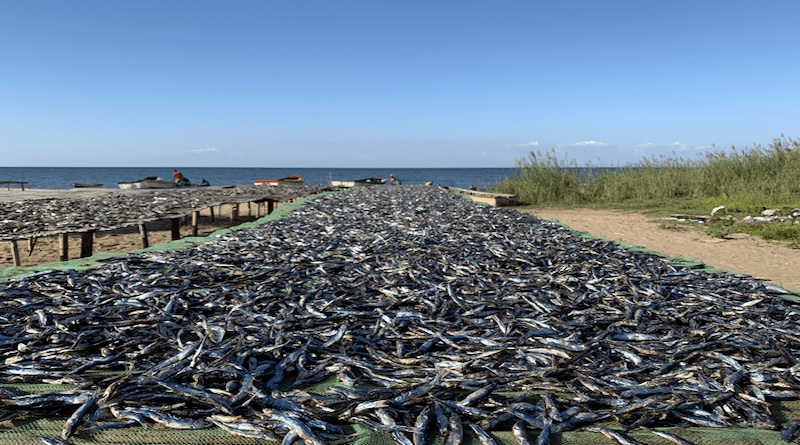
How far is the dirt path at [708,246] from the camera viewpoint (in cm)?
637

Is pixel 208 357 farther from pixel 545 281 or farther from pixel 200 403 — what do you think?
pixel 545 281

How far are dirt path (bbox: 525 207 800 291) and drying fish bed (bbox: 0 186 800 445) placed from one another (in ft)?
7.69

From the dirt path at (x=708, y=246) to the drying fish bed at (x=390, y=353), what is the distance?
7.69ft

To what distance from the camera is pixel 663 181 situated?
17266 mm

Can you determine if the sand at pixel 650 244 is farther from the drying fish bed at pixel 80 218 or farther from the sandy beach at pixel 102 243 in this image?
the drying fish bed at pixel 80 218

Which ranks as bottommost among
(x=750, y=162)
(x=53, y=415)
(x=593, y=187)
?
(x=53, y=415)

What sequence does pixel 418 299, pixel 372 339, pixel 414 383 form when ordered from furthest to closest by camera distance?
pixel 418 299 < pixel 372 339 < pixel 414 383

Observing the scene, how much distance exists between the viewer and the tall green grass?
15.4 m

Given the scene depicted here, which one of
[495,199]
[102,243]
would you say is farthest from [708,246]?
[102,243]

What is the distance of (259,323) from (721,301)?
3.95 metres

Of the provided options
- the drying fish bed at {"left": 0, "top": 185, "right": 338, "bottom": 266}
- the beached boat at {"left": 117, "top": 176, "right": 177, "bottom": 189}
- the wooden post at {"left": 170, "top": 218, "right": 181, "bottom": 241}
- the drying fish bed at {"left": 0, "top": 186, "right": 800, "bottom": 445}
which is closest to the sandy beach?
the drying fish bed at {"left": 0, "top": 185, "right": 338, "bottom": 266}

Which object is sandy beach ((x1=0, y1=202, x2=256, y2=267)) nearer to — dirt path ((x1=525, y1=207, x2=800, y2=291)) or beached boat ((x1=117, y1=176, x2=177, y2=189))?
dirt path ((x1=525, y1=207, x2=800, y2=291))

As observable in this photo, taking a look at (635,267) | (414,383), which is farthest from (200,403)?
(635,267)

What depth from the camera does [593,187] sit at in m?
17.7
